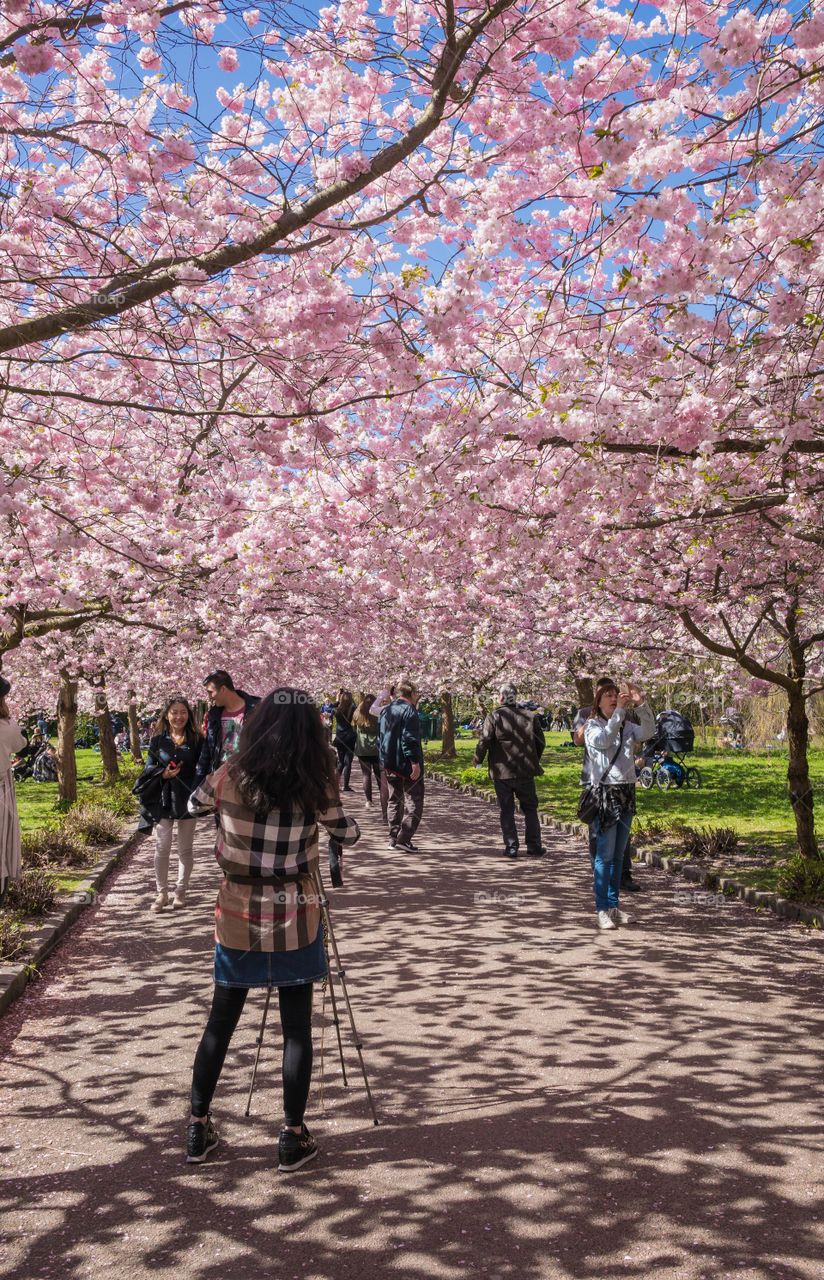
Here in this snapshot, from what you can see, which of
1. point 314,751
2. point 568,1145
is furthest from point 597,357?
point 568,1145

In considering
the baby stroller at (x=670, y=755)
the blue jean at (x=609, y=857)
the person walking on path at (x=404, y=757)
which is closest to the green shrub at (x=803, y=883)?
the blue jean at (x=609, y=857)

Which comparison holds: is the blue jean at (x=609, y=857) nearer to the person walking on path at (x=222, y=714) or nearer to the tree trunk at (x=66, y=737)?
the person walking on path at (x=222, y=714)

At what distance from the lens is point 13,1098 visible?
4711mm

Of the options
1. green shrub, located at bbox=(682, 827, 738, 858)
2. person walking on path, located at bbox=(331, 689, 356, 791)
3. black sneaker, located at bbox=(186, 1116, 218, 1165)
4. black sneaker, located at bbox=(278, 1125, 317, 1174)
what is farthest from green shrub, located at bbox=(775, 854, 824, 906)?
person walking on path, located at bbox=(331, 689, 356, 791)

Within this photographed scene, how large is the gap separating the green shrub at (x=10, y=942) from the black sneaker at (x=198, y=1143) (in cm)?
352

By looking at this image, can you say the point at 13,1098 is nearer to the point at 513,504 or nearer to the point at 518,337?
the point at 518,337

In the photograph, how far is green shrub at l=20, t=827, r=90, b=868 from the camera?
11164mm

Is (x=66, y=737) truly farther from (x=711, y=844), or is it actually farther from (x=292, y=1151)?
(x=292, y=1151)

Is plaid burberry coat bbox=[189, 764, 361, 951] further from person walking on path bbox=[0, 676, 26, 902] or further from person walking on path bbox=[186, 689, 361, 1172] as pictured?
person walking on path bbox=[0, 676, 26, 902]

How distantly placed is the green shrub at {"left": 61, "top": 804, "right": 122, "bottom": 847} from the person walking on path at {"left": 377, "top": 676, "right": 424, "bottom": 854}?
14.1 feet

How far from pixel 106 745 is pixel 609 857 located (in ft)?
63.8

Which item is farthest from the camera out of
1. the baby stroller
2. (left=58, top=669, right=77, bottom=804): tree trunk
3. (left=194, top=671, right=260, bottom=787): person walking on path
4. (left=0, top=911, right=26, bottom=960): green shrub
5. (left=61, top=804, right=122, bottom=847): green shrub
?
the baby stroller

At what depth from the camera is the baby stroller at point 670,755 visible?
849 inches

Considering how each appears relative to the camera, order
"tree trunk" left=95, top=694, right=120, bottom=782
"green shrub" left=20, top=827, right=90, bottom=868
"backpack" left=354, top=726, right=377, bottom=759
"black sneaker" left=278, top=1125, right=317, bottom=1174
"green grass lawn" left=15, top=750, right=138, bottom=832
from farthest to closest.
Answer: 1. "tree trunk" left=95, top=694, right=120, bottom=782
2. "backpack" left=354, top=726, right=377, bottom=759
3. "green grass lawn" left=15, top=750, right=138, bottom=832
4. "green shrub" left=20, top=827, right=90, bottom=868
5. "black sneaker" left=278, top=1125, right=317, bottom=1174
